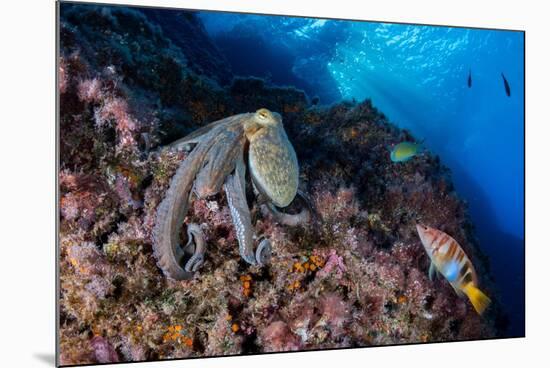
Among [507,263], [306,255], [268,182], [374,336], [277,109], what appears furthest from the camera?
[507,263]

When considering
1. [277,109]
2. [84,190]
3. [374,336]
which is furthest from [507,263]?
[84,190]

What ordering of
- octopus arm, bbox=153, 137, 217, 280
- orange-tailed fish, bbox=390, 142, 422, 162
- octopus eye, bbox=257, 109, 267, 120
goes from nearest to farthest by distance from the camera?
octopus arm, bbox=153, 137, 217, 280, octopus eye, bbox=257, 109, 267, 120, orange-tailed fish, bbox=390, 142, 422, 162

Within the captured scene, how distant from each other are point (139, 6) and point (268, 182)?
1979 millimetres

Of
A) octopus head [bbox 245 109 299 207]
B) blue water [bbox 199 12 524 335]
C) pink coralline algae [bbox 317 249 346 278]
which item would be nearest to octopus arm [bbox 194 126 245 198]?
octopus head [bbox 245 109 299 207]

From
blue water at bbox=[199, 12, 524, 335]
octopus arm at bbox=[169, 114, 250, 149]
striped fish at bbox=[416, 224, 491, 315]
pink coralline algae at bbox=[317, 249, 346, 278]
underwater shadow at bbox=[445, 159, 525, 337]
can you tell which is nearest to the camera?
octopus arm at bbox=[169, 114, 250, 149]

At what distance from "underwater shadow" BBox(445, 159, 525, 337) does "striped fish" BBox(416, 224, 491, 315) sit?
35.7 inches

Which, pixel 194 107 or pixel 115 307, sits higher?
pixel 194 107

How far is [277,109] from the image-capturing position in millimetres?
4871

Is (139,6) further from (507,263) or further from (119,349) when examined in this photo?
(507,263)

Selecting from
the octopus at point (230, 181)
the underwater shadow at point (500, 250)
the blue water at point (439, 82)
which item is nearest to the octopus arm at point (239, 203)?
the octopus at point (230, 181)

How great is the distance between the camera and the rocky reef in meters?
3.42

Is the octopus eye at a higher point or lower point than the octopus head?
higher

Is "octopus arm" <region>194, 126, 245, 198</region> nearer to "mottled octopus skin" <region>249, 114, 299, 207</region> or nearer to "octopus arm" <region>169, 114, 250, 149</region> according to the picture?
"octopus arm" <region>169, 114, 250, 149</region>

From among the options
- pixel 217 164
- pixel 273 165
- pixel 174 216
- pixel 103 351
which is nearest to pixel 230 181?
pixel 217 164
